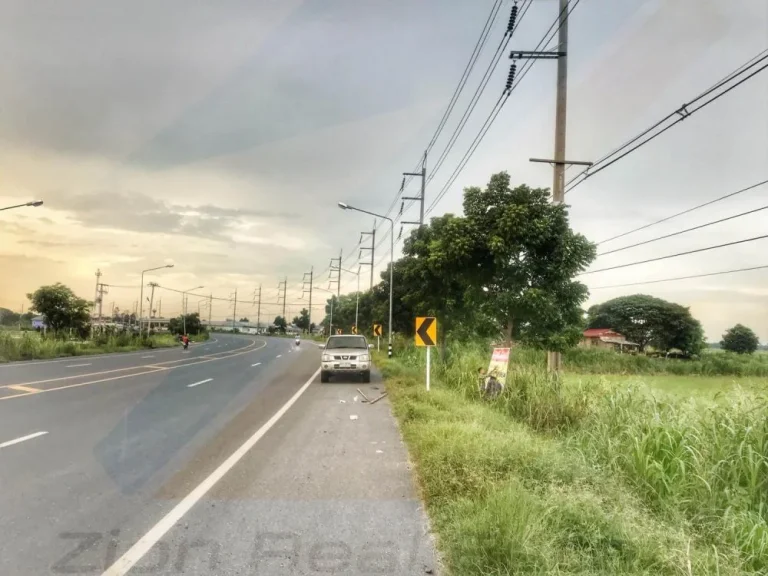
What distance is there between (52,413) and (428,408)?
7.70m

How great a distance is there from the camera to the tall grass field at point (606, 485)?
4.12 meters

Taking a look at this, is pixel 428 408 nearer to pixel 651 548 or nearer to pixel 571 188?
pixel 571 188

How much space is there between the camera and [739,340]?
46.7 m

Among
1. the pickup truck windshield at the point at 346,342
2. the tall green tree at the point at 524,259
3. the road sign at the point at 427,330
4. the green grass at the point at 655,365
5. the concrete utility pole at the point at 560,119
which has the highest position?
the concrete utility pole at the point at 560,119

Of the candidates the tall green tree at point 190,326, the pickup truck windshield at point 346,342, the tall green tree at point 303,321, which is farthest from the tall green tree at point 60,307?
the tall green tree at point 303,321

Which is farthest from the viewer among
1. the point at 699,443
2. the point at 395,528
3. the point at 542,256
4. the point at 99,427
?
the point at 542,256

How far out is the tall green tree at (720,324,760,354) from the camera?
43094 millimetres

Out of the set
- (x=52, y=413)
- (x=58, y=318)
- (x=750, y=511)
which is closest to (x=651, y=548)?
(x=750, y=511)

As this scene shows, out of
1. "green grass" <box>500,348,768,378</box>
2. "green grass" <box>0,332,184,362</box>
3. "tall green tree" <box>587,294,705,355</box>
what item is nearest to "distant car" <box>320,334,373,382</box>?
"green grass" <box>500,348,768,378</box>

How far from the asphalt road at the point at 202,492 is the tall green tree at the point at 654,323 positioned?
156ft

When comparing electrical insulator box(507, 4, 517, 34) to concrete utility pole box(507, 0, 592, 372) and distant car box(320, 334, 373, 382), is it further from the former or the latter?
distant car box(320, 334, 373, 382)

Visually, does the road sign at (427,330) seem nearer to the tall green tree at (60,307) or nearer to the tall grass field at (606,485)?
the tall grass field at (606,485)

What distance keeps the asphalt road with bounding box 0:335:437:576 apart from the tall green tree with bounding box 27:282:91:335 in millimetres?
33683

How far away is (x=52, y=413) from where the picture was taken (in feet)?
37.0
